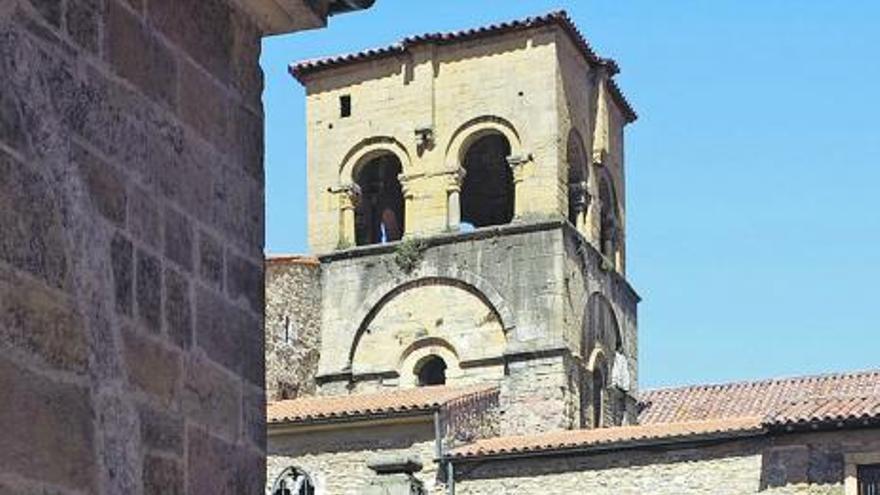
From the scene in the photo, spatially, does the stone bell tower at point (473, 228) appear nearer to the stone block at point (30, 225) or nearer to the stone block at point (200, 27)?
the stone block at point (200, 27)

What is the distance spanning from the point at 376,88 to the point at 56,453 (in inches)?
1081

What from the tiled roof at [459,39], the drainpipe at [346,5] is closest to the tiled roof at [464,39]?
the tiled roof at [459,39]

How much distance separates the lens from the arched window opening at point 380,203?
103 ft

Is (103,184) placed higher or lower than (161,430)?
higher

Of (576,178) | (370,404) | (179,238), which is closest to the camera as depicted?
(179,238)

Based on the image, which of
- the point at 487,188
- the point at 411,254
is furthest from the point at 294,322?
the point at 487,188

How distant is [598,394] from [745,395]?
2516mm

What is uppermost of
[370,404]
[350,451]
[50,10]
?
[370,404]

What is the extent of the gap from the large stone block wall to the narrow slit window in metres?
26.5

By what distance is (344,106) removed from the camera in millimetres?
31016

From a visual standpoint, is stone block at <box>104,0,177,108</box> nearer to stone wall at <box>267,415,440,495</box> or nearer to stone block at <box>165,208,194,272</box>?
stone block at <box>165,208,194,272</box>

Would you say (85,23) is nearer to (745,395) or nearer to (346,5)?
(346,5)

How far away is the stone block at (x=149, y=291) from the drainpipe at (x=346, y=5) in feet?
3.60

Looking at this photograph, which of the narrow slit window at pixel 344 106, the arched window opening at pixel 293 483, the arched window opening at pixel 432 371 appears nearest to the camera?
the arched window opening at pixel 293 483
